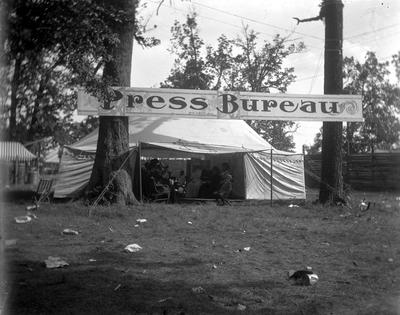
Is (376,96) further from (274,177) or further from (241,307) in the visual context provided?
(241,307)

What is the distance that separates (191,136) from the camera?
16.2 meters

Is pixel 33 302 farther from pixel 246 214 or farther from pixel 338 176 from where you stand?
pixel 338 176

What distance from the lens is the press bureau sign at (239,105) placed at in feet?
45.6

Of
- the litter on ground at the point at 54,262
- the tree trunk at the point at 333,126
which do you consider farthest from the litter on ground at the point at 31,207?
the tree trunk at the point at 333,126

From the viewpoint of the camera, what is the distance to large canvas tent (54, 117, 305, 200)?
606 inches

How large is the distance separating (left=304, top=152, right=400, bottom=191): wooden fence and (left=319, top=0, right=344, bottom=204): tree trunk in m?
7.15

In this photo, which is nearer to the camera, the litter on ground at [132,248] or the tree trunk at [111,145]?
the litter on ground at [132,248]

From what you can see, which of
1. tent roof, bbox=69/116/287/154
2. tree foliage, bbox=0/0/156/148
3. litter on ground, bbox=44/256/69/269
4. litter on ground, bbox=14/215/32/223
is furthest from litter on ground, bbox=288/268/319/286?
tent roof, bbox=69/116/287/154

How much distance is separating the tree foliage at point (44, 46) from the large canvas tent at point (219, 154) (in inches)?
374

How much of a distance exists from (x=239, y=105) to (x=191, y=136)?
2417 millimetres

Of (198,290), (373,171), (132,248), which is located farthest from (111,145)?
(373,171)

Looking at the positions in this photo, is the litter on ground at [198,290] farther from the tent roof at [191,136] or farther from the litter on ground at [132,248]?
the tent roof at [191,136]

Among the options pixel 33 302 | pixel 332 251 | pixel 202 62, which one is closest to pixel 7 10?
pixel 33 302

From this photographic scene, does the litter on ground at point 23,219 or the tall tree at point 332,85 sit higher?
the tall tree at point 332,85
